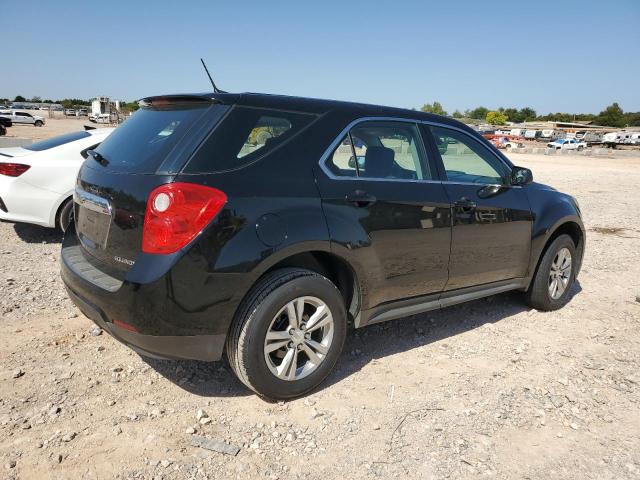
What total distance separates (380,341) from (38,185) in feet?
15.1

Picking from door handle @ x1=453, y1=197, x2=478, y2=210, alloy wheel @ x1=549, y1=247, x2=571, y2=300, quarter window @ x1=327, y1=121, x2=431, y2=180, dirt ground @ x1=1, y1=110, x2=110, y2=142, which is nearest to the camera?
quarter window @ x1=327, y1=121, x2=431, y2=180

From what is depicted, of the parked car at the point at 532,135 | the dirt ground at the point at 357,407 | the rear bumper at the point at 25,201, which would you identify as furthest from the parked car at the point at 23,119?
the parked car at the point at 532,135

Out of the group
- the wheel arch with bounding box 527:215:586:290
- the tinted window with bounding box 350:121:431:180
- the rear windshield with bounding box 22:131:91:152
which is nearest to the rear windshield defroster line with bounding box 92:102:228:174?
the tinted window with bounding box 350:121:431:180

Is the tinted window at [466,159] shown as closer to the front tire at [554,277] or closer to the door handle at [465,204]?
the door handle at [465,204]

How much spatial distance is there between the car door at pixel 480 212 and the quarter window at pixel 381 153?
19 centimetres

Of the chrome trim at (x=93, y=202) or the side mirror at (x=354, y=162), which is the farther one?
the side mirror at (x=354, y=162)

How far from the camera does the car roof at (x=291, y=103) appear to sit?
295 cm

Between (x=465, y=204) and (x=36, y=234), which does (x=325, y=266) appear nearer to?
(x=465, y=204)

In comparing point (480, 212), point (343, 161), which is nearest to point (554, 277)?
point (480, 212)

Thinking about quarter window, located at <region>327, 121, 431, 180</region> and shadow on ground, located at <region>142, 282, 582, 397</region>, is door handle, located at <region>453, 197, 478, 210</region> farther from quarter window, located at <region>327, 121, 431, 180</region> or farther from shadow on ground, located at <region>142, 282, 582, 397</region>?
shadow on ground, located at <region>142, 282, 582, 397</region>

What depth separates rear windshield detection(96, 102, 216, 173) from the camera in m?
2.83

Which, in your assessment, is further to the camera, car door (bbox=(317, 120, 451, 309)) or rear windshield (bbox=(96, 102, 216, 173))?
car door (bbox=(317, 120, 451, 309))

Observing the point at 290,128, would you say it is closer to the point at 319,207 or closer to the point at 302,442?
the point at 319,207

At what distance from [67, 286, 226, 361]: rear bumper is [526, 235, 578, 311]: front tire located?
322 centimetres
